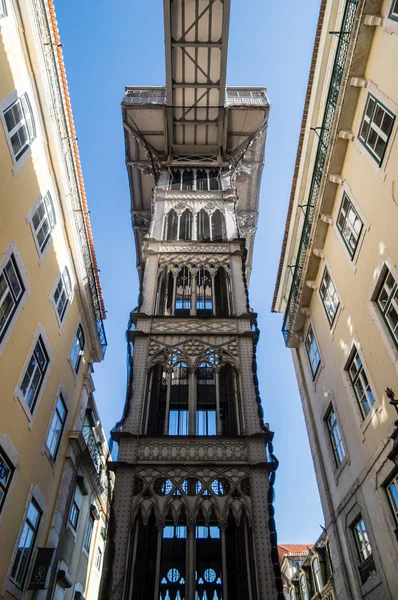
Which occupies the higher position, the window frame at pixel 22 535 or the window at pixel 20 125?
the window at pixel 20 125

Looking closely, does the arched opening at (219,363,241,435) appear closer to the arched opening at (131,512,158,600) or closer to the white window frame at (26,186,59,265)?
the arched opening at (131,512,158,600)

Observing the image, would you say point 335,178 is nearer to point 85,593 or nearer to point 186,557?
point 186,557

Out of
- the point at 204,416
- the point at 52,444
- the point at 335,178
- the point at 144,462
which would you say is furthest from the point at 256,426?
the point at 335,178

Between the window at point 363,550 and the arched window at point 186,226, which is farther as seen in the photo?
the arched window at point 186,226

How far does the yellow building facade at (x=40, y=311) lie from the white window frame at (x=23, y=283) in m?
0.03

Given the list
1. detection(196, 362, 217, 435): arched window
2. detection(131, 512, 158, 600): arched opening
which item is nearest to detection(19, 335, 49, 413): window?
detection(131, 512, 158, 600): arched opening

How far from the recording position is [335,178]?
49.2 ft

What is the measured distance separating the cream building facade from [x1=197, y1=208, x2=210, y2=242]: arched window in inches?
310

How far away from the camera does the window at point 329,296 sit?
15.6 meters

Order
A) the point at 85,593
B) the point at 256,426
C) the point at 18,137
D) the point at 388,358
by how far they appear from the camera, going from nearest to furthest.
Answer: the point at 388,358 → the point at 18,137 → the point at 256,426 → the point at 85,593

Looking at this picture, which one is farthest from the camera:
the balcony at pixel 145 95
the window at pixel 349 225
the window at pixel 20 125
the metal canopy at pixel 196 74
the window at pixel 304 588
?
the balcony at pixel 145 95

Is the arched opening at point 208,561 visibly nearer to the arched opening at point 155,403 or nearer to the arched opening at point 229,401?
the arched opening at point 229,401

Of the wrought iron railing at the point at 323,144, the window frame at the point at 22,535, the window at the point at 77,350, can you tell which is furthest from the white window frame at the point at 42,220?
the wrought iron railing at the point at 323,144

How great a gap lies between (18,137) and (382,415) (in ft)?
40.8
